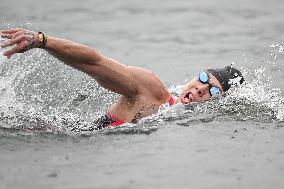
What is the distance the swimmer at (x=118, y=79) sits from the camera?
24.5 ft

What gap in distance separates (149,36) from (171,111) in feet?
27.9

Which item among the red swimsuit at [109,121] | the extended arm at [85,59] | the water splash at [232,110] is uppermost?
the extended arm at [85,59]

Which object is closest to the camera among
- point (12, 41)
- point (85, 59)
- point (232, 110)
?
point (12, 41)

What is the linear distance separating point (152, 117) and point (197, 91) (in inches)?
42.8

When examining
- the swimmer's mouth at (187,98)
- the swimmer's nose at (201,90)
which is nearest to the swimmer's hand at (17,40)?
the swimmer's mouth at (187,98)

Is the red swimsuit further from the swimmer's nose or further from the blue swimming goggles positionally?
the blue swimming goggles

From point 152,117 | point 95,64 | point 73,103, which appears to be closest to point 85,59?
point 95,64

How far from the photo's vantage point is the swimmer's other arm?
7.35 m

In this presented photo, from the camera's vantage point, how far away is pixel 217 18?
60.8 ft

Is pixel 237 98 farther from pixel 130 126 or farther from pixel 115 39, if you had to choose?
pixel 115 39

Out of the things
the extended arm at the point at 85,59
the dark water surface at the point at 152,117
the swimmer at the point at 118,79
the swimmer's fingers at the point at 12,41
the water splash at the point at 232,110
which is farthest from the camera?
the water splash at the point at 232,110

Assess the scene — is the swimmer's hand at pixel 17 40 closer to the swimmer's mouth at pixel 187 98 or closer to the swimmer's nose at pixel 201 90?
the swimmer's mouth at pixel 187 98

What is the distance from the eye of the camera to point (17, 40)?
7.27m

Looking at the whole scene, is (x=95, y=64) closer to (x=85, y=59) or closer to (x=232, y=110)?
(x=85, y=59)
